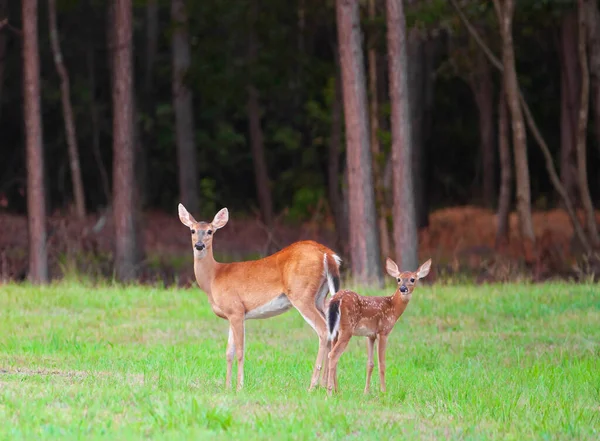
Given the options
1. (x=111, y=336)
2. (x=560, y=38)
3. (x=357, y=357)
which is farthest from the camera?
(x=560, y=38)

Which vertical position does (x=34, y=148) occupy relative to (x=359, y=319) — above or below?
above

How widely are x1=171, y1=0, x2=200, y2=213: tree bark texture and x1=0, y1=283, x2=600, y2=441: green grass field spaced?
11.4 meters

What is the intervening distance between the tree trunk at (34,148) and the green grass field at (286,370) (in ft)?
5.99

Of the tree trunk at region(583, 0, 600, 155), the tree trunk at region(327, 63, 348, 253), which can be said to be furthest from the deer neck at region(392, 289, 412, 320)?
the tree trunk at region(327, 63, 348, 253)

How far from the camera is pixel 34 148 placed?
21.4 meters

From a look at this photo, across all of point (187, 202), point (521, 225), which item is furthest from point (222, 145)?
point (521, 225)

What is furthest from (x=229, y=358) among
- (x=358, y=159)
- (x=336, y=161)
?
(x=336, y=161)

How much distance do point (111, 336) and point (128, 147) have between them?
8.50 metres

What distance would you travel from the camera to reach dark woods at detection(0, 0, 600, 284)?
70.6ft

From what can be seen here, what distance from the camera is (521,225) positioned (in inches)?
960

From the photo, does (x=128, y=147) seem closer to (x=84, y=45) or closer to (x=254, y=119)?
(x=254, y=119)

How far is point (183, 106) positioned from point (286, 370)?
19639mm

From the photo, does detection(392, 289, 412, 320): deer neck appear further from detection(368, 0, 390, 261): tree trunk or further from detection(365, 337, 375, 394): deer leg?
detection(368, 0, 390, 261): tree trunk

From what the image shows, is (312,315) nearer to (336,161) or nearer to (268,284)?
(268,284)
